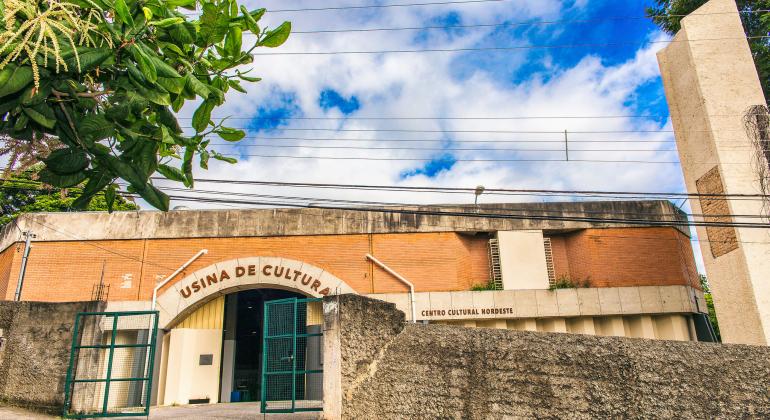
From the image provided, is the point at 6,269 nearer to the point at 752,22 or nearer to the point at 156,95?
the point at 156,95

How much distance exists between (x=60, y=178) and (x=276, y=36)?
1.52 metres

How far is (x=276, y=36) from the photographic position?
2629 millimetres

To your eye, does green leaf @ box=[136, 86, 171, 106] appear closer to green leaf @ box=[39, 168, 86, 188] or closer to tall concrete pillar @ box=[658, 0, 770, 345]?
green leaf @ box=[39, 168, 86, 188]

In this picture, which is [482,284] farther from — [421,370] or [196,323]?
[421,370]

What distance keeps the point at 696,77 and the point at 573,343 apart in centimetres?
1130

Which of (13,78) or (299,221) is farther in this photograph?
(299,221)

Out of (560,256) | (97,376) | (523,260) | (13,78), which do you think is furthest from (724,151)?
(97,376)

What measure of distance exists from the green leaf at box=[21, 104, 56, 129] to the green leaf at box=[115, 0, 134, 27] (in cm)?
79

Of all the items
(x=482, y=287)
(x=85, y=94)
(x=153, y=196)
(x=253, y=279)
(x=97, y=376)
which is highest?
(x=253, y=279)

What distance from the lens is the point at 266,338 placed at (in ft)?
30.7

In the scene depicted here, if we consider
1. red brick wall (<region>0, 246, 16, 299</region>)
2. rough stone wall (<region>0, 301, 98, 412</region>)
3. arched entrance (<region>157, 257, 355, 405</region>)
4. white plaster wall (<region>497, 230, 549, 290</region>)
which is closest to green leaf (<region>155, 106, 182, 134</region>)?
rough stone wall (<region>0, 301, 98, 412</region>)

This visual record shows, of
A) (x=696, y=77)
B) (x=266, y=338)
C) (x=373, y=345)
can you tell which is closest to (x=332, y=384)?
(x=373, y=345)

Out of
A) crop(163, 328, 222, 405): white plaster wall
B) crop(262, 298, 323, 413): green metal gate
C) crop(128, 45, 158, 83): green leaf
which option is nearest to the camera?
crop(128, 45, 158, 83): green leaf

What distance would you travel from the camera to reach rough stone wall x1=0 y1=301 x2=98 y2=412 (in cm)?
981
